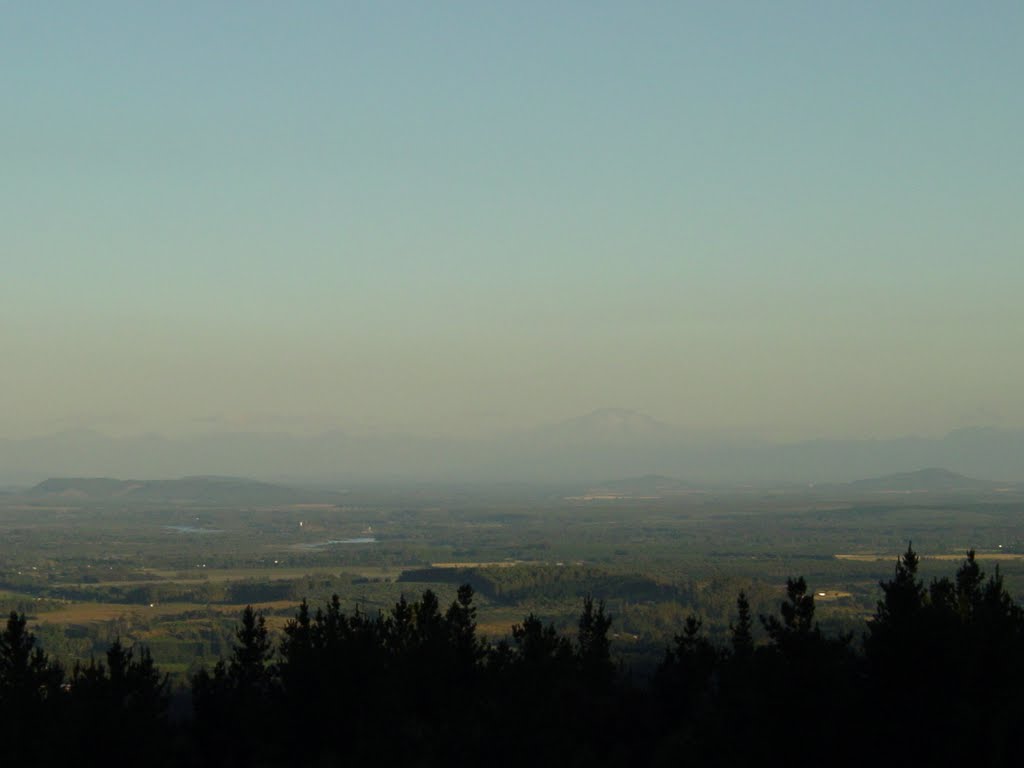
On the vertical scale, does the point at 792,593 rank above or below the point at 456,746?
above

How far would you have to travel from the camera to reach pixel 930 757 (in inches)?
1093

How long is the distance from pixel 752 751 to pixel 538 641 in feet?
35.4

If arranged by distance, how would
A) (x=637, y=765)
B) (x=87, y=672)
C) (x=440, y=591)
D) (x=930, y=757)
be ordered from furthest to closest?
1. (x=440, y=591)
2. (x=87, y=672)
3. (x=637, y=765)
4. (x=930, y=757)

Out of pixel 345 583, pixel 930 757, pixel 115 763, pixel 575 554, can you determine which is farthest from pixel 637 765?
pixel 575 554

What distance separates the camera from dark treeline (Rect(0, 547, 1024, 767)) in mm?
29484

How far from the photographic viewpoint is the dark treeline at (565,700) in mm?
29484

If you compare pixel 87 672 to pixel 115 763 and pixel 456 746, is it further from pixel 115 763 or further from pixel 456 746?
pixel 456 746

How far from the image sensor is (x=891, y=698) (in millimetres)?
32250

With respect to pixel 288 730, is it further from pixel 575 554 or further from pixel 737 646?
pixel 575 554

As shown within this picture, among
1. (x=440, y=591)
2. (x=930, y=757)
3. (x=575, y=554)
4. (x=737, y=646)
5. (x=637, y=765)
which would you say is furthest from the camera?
(x=575, y=554)

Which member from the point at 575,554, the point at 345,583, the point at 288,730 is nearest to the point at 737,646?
the point at 288,730

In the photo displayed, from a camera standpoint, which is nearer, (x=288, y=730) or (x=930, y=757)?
(x=930, y=757)

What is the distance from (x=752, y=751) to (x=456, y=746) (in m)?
6.40

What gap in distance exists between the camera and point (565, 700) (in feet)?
111
